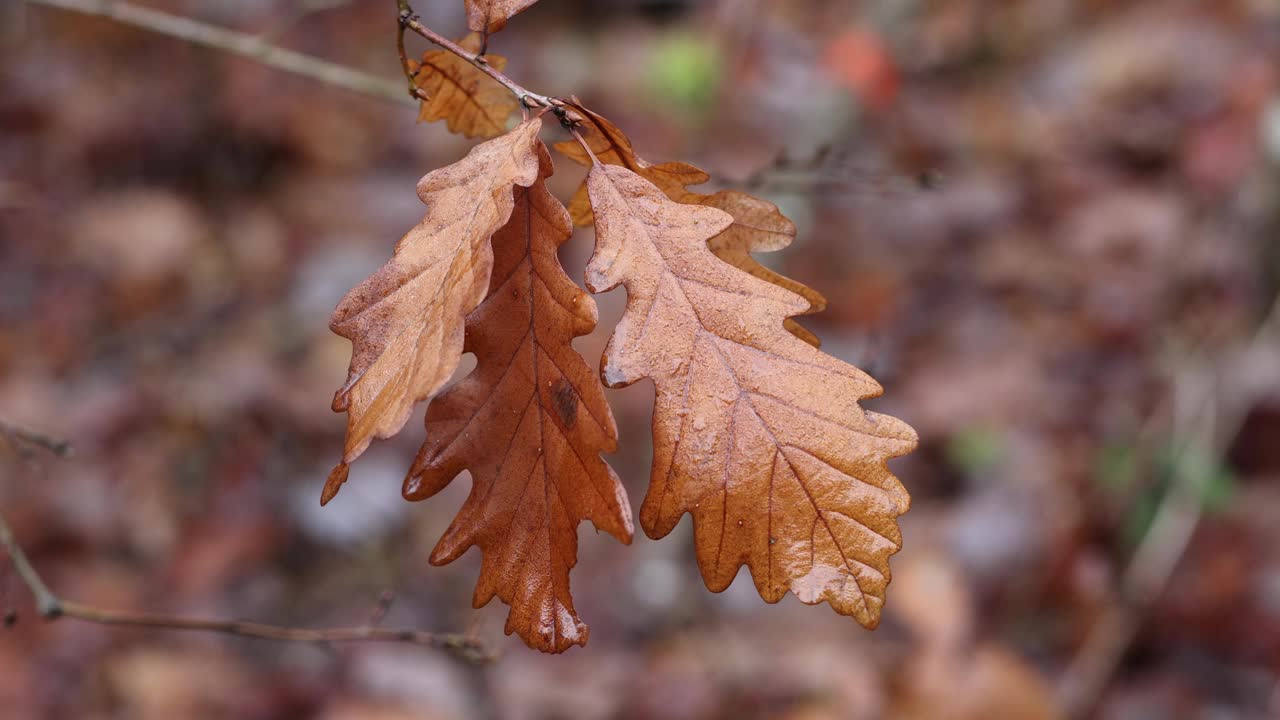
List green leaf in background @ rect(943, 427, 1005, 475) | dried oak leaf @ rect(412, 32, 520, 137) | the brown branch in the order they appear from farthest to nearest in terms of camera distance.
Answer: green leaf in background @ rect(943, 427, 1005, 475) → dried oak leaf @ rect(412, 32, 520, 137) → the brown branch

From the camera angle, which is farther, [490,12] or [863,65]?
[863,65]

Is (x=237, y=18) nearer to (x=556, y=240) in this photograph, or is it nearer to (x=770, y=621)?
(x=770, y=621)

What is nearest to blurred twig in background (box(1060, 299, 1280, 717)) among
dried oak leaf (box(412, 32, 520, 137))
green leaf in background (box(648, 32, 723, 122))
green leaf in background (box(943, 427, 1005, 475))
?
green leaf in background (box(943, 427, 1005, 475))

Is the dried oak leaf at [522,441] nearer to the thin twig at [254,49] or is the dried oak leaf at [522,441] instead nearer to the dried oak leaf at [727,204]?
the dried oak leaf at [727,204]

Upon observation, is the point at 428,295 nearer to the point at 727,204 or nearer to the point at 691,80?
the point at 727,204

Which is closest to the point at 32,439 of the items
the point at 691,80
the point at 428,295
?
the point at 428,295

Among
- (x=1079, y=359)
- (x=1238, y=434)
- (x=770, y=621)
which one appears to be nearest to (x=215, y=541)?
(x=770, y=621)

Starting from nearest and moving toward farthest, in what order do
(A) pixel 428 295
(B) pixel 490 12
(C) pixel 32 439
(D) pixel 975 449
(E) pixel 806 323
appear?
(A) pixel 428 295 → (B) pixel 490 12 → (C) pixel 32 439 → (D) pixel 975 449 → (E) pixel 806 323

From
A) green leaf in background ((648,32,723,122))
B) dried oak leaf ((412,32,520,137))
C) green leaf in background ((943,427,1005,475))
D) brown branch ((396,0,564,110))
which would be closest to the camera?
brown branch ((396,0,564,110))

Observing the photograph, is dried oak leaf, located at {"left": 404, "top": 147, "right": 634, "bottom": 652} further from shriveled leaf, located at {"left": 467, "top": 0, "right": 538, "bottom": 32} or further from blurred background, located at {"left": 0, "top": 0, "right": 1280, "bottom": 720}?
blurred background, located at {"left": 0, "top": 0, "right": 1280, "bottom": 720}
